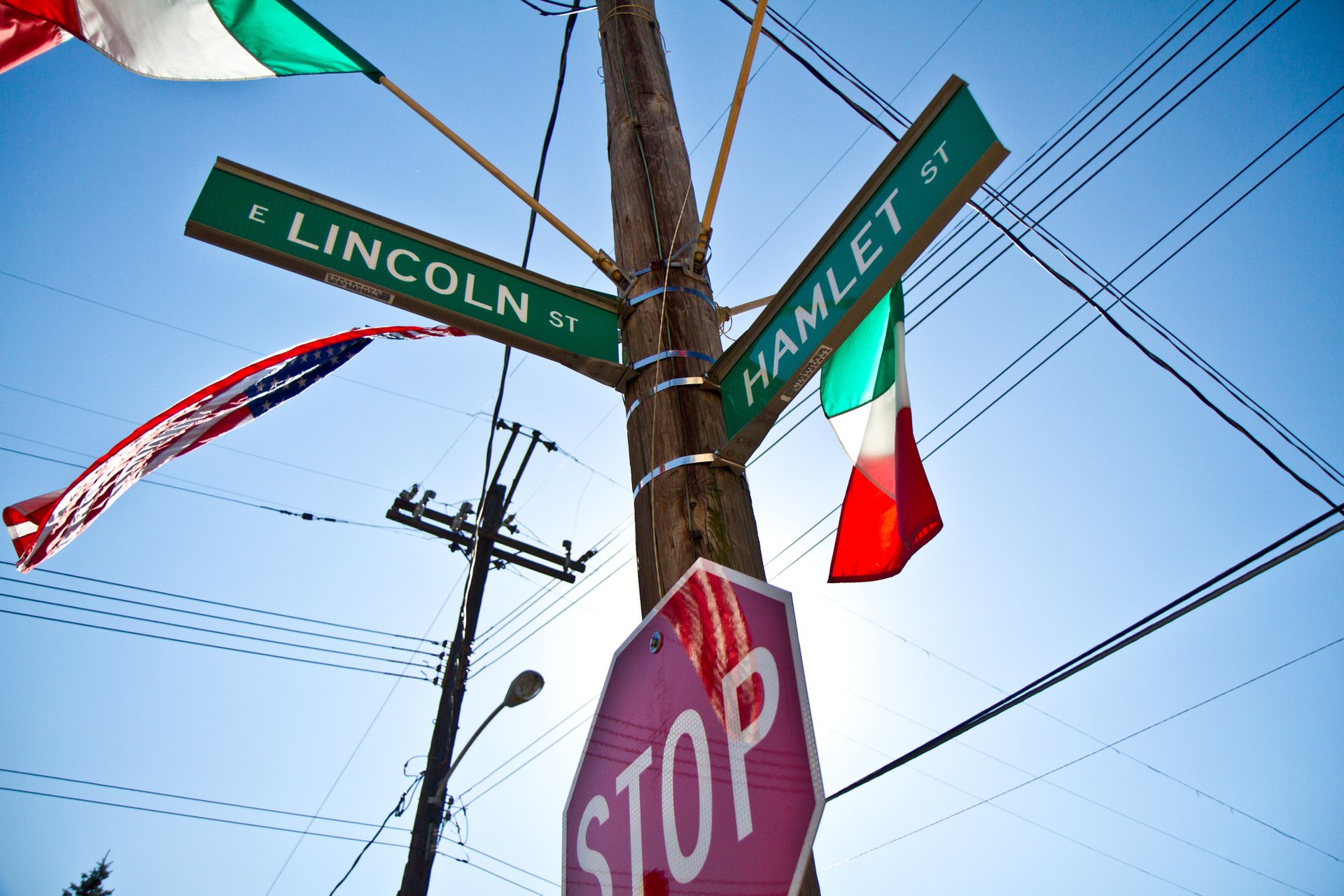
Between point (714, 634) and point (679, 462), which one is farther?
point (679, 462)

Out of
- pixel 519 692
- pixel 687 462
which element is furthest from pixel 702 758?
pixel 519 692

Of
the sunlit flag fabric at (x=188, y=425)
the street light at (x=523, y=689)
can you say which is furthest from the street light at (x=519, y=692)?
the sunlit flag fabric at (x=188, y=425)

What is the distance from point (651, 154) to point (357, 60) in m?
1.33

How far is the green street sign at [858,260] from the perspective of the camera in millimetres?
2100

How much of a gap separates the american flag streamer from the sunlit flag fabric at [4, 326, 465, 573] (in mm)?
2896

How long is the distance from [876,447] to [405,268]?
1670 mm

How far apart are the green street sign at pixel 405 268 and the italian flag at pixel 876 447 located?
2.57 feet

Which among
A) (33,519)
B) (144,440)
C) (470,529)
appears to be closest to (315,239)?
(144,440)

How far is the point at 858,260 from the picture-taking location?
7.61 ft

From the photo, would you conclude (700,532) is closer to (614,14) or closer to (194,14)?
(614,14)

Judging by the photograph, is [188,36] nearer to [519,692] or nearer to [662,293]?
[662,293]

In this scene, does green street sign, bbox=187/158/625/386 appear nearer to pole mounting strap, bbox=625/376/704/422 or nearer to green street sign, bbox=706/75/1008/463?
pole mounting strap, bbox=625/376/704/422

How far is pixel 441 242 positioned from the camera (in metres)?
2.98

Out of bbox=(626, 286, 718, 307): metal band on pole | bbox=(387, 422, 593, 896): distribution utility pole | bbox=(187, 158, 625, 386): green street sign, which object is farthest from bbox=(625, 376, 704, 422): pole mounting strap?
bbox=(387, 422, 593, 896): distribution utility pole
